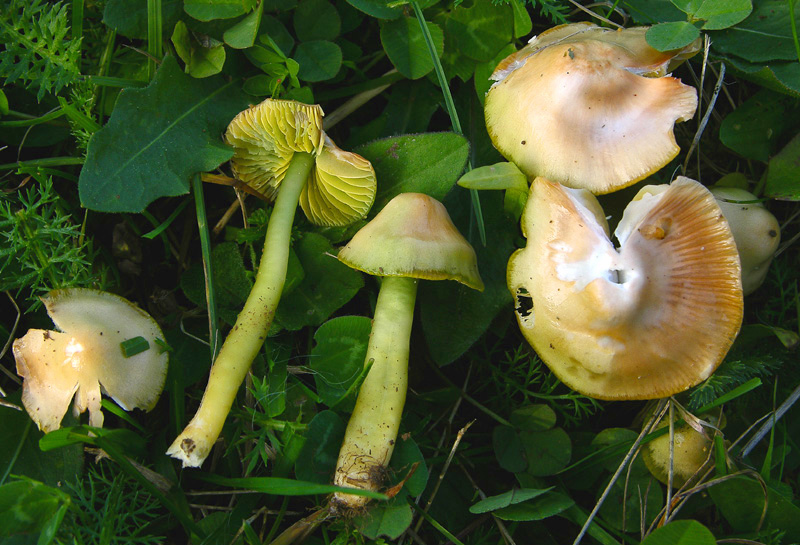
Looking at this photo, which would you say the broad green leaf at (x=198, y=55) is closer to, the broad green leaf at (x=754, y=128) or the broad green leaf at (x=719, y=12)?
the broad green leaf at (x=719, y=12)

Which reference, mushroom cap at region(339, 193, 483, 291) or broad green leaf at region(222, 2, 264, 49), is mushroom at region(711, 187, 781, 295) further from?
broad green leaf at region(222, 2, 264, 49)

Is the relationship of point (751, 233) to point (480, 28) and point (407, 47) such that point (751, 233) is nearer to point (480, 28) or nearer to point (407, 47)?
point (480, 28)

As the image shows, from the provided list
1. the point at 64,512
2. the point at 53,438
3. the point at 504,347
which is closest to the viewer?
the point at 64,512

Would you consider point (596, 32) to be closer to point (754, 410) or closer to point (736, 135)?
point (736, 135)

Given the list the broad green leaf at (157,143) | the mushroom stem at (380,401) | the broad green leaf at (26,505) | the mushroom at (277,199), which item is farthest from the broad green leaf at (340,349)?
the broad green leaf at (26,505)

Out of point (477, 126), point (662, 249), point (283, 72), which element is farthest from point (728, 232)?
point (283, 72)
